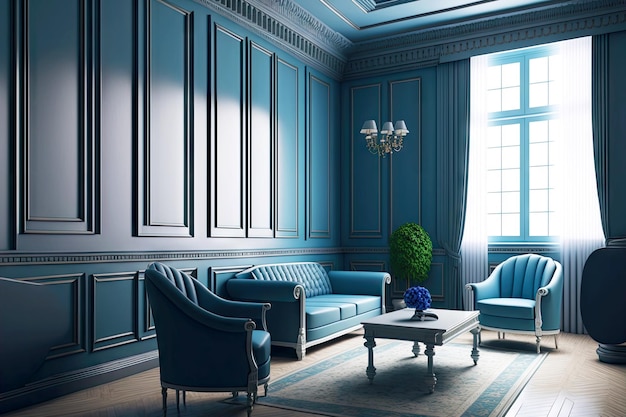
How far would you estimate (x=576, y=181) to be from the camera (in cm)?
691

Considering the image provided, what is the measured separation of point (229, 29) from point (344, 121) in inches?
113

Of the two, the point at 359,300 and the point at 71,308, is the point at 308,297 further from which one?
the point at 71,308

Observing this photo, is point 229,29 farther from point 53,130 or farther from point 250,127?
point 53,130

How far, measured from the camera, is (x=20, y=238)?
12.8ft

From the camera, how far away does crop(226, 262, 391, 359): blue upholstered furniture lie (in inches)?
215

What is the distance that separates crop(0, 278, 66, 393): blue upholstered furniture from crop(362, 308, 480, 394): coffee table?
2327mm

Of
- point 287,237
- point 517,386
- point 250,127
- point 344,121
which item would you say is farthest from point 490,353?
point 344,121

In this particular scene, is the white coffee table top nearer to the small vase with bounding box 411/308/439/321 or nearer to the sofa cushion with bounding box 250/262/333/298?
the small vase with bounding box 411/308/439/321

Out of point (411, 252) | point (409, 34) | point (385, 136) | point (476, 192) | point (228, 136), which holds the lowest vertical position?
point (411, 252)

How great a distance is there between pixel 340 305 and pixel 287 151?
84.2 inches

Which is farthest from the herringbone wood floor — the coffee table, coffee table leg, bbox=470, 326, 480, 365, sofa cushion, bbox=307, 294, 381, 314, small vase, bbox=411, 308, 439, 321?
sofa cushion, bbox=307, 294, 381, 314

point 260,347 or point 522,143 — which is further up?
point 522,143

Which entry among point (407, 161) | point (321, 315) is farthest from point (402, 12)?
point (321, 315)

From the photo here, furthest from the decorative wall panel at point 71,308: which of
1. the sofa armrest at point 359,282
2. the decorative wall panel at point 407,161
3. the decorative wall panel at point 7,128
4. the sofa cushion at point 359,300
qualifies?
the decorative wall panel at point 407,161
